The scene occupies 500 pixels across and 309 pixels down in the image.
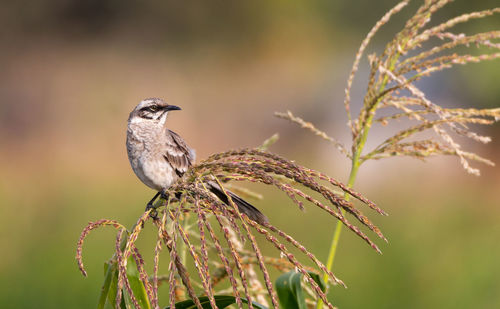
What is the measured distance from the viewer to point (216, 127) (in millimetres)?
10625

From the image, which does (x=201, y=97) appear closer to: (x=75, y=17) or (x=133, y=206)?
(x=75, y=17)

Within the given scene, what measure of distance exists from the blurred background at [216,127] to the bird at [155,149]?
186cm

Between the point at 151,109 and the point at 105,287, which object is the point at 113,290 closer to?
the point at 105,287

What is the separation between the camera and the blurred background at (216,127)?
471 centimetres

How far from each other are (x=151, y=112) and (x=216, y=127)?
27.0 ft

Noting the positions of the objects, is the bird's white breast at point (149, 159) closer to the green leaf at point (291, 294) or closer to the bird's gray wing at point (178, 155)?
the bird's gray wing at point (178, 155)

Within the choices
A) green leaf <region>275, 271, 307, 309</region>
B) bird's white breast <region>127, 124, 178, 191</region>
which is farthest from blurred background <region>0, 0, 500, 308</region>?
green leaf <region>275, 271, 307, 309</region>

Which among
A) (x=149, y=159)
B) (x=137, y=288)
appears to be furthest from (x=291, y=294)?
(x=149, y=159)

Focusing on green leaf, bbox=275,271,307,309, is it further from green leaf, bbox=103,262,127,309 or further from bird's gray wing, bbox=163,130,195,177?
bird's gray wing, bbox=163,130,195,177

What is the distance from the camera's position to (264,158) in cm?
116

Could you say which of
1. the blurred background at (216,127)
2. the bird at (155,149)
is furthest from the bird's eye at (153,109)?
the blurred background at (216,127)

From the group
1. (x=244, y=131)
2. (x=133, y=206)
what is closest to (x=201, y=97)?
(x=244, y=131)

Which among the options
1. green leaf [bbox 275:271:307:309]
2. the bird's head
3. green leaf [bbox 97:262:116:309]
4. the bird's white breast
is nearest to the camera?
green leaf [bbox 97:262:116:309]

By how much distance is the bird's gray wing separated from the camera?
229 cm
